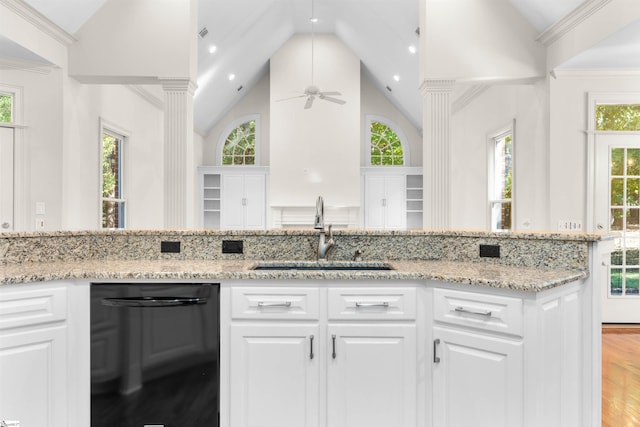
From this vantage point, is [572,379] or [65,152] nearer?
[572,379]

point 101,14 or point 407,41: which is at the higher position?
point 407,41

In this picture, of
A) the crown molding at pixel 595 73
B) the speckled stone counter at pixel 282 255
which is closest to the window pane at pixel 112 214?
the speckled stone counter at pixel 282 255

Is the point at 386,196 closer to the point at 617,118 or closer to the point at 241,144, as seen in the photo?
the point at 241,144

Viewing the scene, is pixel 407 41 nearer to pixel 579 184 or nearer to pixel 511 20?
pixel 511 20

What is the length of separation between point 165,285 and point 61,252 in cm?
89

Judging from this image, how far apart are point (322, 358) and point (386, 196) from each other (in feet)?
21.9

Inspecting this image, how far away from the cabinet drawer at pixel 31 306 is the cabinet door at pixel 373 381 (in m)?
1.20

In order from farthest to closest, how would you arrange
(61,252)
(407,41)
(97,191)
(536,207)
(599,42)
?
(407,41) < (97,191) < (536,207) < (599,42) < (61,252)

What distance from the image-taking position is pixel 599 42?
305 cm

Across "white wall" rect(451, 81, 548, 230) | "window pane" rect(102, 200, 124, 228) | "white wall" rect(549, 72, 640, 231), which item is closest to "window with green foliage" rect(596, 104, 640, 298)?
"white wall" rect(549, 72, 640, 231)

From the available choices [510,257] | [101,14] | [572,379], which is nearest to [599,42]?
[510,257]

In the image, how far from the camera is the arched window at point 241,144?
888 centimetres

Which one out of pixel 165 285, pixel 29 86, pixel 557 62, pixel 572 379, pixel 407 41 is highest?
pixel 407 41

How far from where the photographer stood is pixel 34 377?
1.67 meters
